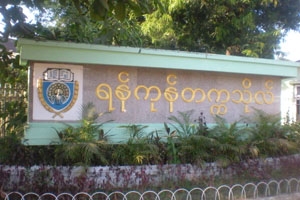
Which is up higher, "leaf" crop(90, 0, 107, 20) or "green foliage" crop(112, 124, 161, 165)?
"leaf" crop(90, 0, 107, 20)

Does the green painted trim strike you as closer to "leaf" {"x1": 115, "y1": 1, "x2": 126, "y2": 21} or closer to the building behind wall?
the building behind wall

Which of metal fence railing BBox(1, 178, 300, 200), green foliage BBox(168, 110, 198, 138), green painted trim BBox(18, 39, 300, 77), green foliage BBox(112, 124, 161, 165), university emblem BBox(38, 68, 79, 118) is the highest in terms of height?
green painted trim BBox(18, 39, 300, 77)

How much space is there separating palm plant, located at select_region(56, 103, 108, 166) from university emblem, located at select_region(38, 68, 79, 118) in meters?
0.30

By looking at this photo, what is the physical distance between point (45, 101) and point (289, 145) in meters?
4.39

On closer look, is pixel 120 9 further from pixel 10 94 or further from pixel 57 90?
pixel 10 94

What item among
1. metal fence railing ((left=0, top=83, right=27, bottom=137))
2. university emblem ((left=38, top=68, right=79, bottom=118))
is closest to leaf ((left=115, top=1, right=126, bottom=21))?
university emblem ((left=38, top=68, right=79, bottom=118))

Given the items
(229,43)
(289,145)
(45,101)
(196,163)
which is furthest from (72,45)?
(229,43)

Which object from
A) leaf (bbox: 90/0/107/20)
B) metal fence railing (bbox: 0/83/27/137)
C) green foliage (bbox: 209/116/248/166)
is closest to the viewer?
leaf (bbox: 90/0/107/20)

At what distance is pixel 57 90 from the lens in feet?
20.6

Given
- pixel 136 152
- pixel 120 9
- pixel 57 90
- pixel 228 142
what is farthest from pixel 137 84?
pixel 120 9

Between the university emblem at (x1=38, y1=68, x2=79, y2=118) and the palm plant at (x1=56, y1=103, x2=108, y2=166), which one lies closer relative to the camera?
the palm plant at (x1=56, y1=103, x2=108, y2=166)

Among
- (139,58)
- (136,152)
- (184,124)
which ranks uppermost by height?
(139,58)

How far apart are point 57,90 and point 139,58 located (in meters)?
1.50

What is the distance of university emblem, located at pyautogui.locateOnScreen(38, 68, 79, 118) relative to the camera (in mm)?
6219
